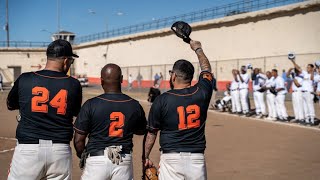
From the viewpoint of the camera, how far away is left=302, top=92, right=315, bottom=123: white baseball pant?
15219mm

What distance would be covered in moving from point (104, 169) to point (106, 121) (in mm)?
476

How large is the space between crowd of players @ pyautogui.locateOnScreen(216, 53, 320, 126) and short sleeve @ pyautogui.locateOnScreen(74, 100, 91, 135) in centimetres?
1201

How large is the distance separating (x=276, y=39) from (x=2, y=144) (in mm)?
22236

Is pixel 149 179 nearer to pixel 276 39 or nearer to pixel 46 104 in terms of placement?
pixel 46 104

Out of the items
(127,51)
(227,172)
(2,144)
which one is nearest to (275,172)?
(227,172)

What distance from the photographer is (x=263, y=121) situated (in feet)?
57.0

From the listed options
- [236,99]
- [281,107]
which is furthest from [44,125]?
[236,99]

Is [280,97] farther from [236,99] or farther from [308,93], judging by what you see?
[236,99]

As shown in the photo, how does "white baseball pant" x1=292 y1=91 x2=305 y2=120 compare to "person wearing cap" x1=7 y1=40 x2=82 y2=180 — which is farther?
"white baseball pant" x1=292 y1=91 x2=305 y2=120

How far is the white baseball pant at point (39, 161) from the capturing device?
429 centimetres

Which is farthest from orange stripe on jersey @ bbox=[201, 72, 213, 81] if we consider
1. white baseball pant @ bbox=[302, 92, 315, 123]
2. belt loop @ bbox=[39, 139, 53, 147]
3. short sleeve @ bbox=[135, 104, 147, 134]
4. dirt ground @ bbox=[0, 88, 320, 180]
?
white baseball pant @ bbox=[302, 92, 315, 123]

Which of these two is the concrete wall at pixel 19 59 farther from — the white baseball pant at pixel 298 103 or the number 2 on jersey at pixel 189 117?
the number 2 on jersey at pixel 189 117

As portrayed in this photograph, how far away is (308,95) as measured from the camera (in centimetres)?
1523

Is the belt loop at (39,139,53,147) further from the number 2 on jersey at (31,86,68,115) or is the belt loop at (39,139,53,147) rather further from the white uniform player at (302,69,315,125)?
the white uniform player at (302,69,315,125)
